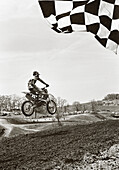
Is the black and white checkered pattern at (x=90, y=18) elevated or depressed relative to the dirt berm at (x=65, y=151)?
elevated

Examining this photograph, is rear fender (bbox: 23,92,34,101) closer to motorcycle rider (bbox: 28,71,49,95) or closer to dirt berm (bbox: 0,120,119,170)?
motorcycle rider (bbox: 28,71,49,95)

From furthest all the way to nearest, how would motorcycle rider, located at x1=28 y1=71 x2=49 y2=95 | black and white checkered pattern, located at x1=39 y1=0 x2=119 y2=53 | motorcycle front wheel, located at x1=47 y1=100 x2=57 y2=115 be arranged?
motorcycle front wheel, located at x1=47 y1=100 x2=57 y2=115 < motorcycle rider, located at x1=28 y1=71 x2=49 y2=95 < black and white checkered pattern, located at x1=39 y1=0 x2=119 y2=53

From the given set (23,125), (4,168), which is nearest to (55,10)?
(4,168)

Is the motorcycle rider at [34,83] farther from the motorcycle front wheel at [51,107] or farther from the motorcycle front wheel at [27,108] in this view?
the motorcycle front wheel at [51,107]

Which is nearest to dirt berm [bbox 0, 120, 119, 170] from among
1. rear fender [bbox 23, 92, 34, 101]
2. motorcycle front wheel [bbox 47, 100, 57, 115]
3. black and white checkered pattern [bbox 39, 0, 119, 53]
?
motorcycle front wheel [bbox 47, 100, 57, 115]

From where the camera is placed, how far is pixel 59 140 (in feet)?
33.3

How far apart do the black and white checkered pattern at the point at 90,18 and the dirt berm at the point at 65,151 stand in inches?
165

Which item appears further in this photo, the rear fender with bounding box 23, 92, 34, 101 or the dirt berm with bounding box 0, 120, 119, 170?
the rear fender with bounding box 23, 92, 34, 101

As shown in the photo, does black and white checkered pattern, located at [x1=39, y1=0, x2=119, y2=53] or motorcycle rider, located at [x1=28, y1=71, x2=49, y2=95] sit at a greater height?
motorcycle rider, located at [x1=28, y1=71, x2=49, y2=95]

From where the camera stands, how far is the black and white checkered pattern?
8.59 feet

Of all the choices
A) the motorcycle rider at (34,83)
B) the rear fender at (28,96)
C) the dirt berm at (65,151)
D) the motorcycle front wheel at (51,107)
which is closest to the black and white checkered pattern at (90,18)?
the dirt berm at (65,151)

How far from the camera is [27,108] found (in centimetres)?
1306

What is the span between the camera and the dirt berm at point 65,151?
7.09m

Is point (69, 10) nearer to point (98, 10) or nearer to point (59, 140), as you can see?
point (98, 10)
